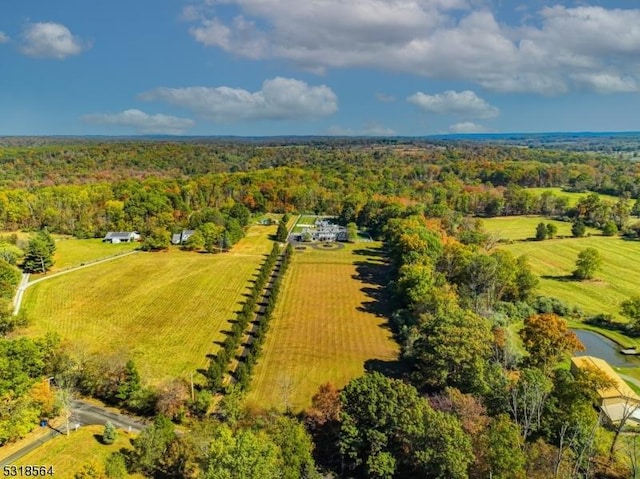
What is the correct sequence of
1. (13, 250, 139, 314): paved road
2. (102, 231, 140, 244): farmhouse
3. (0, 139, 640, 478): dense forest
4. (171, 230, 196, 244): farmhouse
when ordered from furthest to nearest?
(102, 231, 140, 244): farmhouse → (171, 230, 196, 244): farmhouse → (13, 250, 139, 314): paved road → (0, 139, 640, 478): dense forest

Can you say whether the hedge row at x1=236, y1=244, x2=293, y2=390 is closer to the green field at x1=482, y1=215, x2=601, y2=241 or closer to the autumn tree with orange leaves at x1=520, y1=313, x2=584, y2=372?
the autumn tree with orange leaves at x1=520, y1=313, x2=584, y2=372

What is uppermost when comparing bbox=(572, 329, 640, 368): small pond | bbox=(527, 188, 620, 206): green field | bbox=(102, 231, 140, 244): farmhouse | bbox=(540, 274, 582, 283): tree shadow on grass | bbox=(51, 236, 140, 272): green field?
bbox=(527, 188, 620, 206): green field

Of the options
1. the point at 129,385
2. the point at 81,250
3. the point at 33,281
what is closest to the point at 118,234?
the point at 81,250

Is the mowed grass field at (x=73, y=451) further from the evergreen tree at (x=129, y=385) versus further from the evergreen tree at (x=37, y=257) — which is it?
the evergreen tree at (x=37, y=257)

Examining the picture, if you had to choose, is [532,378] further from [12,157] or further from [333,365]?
[12,157]

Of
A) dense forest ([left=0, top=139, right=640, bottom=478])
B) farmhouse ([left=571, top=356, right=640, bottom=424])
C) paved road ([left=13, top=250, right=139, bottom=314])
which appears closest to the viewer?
dense forest ([left=0, top=139, right=640, bottom=478])

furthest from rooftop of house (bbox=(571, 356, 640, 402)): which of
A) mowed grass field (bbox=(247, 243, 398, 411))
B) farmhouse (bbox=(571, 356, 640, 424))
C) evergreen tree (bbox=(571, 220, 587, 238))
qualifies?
evergreen tree (bbox=(571, 220, 587, 238))
